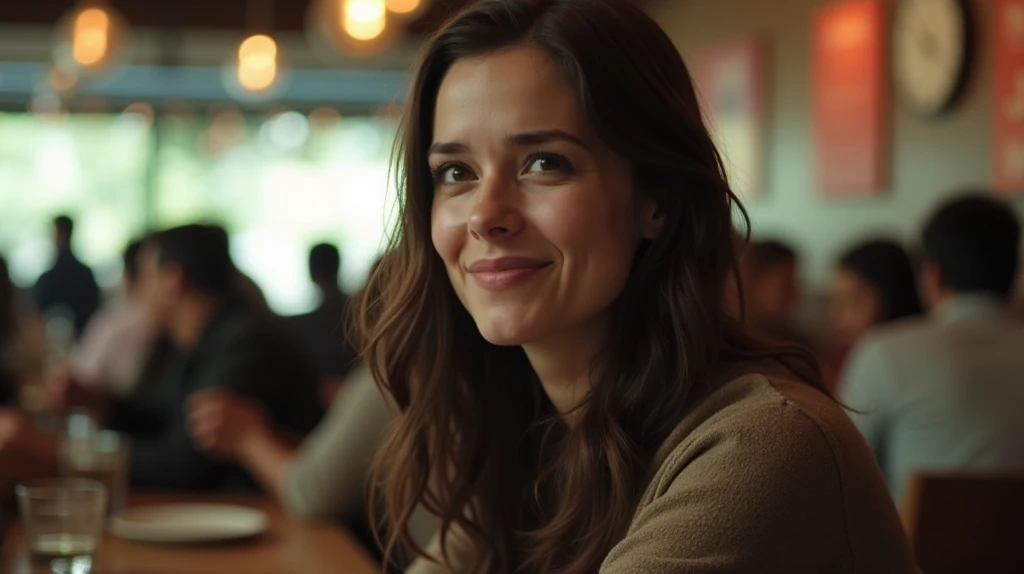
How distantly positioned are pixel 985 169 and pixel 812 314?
1415 mm

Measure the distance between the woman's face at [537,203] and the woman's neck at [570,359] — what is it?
0.04 meters

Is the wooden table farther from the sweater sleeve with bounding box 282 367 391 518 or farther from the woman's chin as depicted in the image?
the woman's chin

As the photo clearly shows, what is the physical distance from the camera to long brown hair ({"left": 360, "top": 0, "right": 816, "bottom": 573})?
130cm

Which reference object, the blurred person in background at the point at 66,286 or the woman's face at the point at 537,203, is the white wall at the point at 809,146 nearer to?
the woman's face at the point at 537,203

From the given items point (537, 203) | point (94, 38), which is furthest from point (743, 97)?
point (537, 203)

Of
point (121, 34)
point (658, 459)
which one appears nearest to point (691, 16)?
point (121, 34)

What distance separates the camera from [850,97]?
18.0ft

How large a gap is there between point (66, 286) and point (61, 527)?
770 centimetres

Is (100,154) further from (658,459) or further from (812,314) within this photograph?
(658,459)

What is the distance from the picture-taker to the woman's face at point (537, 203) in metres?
1.30

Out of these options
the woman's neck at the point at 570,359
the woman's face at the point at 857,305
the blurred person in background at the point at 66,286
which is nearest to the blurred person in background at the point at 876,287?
the woman's face at the point at 857,305

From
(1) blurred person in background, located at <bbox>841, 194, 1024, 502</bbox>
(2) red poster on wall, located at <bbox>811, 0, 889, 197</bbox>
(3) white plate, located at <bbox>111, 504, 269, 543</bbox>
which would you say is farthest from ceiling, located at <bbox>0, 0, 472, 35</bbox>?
(3) white plate, located at <bbox>111, 504, 269, 543</bbox>

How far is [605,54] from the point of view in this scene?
129 cm

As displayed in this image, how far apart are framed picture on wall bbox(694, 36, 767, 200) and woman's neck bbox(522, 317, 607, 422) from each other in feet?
16.2
